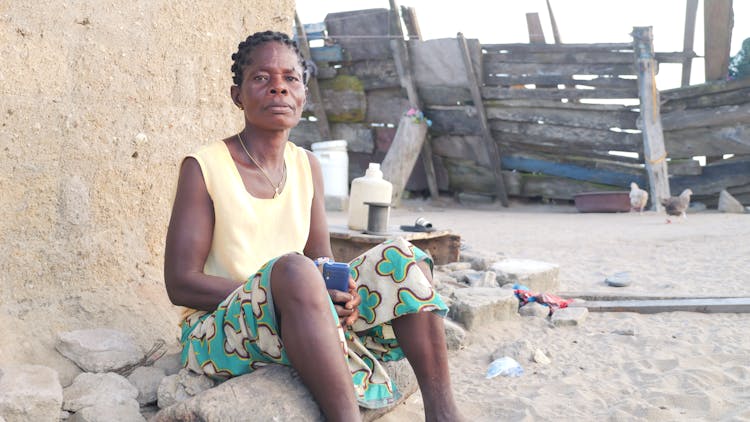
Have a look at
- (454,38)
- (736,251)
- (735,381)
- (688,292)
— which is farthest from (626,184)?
(735,381)

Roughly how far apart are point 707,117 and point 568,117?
1.69 metres

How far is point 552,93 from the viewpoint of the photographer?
952cm

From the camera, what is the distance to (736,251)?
5559mm

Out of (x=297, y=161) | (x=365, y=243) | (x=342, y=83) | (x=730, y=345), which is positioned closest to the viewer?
(x=297, y=161)

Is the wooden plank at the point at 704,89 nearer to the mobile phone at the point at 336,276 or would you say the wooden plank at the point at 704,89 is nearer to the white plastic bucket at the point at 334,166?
the white plastic bucket at the point at 334,166

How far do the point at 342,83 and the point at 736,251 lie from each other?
6625mm

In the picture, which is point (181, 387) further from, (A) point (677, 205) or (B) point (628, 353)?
(A) point (677, 205)

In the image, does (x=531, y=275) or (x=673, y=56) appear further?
(x=673, y=56)

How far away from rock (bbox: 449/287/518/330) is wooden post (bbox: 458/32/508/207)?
253 inches

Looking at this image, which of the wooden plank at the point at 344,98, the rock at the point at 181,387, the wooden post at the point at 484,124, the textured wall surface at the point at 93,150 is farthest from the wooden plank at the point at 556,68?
the rock at the point at 181,387

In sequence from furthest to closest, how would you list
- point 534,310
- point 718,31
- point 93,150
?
point 718,31
point 534,310
point 93,150

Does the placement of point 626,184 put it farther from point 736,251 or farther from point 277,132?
point 277,132

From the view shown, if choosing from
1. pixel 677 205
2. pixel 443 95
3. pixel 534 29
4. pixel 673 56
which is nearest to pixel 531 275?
pixel 677 205

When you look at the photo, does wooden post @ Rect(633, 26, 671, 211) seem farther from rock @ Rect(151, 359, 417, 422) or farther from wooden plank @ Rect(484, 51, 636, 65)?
rock @ Rect(151, 359, 417, 422)
